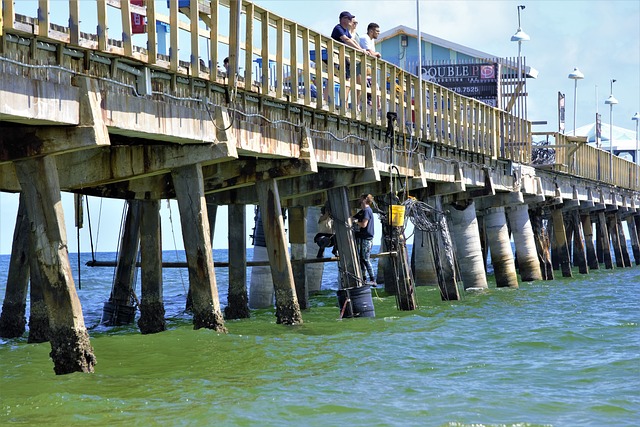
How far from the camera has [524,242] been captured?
39.2 m

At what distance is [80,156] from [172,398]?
5009 mm

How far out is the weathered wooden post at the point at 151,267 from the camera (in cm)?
2100

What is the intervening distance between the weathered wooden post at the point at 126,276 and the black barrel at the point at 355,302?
404cm

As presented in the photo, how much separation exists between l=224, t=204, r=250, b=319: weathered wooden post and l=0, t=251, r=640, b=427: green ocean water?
1544mm

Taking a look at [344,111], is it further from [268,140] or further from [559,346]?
[559,346]

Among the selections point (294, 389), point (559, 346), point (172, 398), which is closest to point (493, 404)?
point (294, 389)

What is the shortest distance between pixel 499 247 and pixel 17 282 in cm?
1835

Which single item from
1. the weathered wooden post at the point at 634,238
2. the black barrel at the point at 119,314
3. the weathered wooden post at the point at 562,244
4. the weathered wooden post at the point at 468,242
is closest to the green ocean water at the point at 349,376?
the black barrel at the point at 119,314

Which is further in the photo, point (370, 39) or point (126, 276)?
point (370, 39)

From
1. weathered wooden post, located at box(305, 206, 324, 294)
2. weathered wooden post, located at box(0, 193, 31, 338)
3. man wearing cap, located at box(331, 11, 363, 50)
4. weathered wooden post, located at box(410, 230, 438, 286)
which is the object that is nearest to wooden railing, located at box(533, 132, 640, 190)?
weathered wooden post, located at box(410, 230, 438, 286)

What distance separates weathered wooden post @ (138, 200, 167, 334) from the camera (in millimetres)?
21000

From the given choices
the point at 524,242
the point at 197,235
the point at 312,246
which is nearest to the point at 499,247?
the point at 524,242

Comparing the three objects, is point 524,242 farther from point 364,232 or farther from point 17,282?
point 17,282

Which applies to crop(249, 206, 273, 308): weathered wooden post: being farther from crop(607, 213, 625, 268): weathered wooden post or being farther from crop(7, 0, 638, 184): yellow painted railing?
crop(607, 213, 625, 268): weathered wooden post
